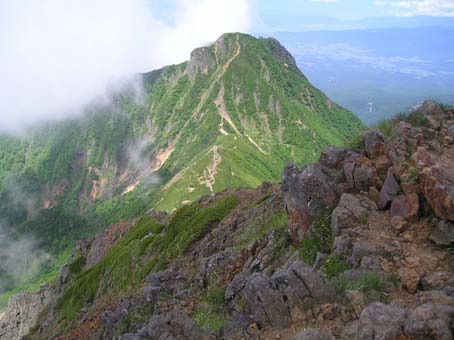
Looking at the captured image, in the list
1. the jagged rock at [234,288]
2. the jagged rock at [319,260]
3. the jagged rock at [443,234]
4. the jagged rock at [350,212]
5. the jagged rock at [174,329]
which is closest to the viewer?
the jagged rock at [443,234]

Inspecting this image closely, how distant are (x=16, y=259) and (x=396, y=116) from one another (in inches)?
8210

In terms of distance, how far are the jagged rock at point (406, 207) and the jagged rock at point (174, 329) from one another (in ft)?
28.5

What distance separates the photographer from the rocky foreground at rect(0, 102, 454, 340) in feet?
44.7

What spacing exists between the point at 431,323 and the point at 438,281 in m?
2.99

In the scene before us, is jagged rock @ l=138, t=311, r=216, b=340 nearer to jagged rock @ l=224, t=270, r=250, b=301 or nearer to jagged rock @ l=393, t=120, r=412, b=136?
jagged rock @ l=224, t=270, r=250, b=301

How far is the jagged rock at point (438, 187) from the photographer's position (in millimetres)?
15766

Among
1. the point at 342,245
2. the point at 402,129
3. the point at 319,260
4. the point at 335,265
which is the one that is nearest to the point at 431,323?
the point at 335,265

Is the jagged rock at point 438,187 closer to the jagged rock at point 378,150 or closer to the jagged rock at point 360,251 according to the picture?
the jagged rock at point 378,150

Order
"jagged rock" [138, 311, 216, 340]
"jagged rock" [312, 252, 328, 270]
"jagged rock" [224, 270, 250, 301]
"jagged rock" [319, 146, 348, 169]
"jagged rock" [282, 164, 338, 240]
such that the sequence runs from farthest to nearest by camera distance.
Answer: "jagged rock" [319, 146, 348, 169]
"jagged rock" [282, 164, 338, 240]
"jagged rock" [224, 270, 250, 301]
"jagged rock" [312, 252, 328, 270]
"jagged rock" [138, 311, 216, 340]

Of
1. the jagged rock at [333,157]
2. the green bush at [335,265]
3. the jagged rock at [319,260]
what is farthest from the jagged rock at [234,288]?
the jagged rock at [333,157]

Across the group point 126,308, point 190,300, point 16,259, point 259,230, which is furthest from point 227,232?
point 16,259

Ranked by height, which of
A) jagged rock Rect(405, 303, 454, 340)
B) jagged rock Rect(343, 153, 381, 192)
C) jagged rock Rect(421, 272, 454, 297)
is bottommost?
jagged rock Rect(421, 272, 454, 297)

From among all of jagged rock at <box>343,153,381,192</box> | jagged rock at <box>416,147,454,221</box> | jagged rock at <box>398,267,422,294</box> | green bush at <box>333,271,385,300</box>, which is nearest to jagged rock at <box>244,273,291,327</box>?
green bush at <box>333,271,385,300</box>

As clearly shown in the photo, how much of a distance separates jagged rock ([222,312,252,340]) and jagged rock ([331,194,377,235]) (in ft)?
17.7
